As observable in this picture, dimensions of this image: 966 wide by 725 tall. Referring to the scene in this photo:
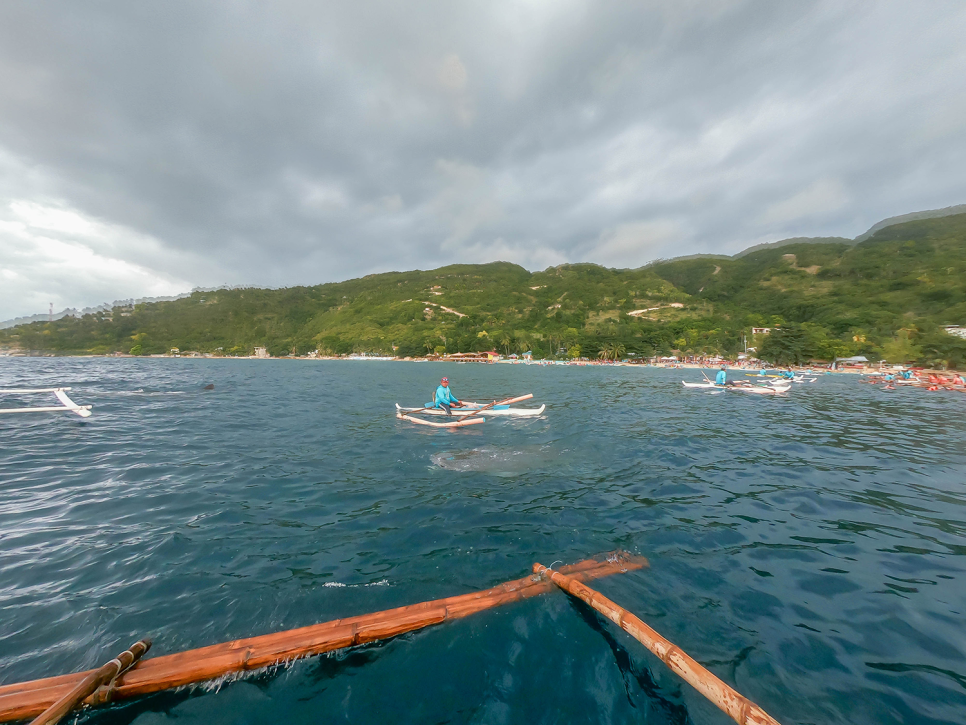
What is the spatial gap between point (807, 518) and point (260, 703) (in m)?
10.9

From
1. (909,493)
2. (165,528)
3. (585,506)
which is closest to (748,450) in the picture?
(909,493)

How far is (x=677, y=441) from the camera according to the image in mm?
15648

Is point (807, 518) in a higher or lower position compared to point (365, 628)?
lower

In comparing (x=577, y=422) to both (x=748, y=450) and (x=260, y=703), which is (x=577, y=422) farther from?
(x=260, y=703)

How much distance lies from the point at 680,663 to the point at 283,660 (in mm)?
4280

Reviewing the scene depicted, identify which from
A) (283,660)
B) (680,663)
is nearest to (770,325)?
(680,663)

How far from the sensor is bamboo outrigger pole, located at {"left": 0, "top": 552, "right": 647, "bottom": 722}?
3297 mm

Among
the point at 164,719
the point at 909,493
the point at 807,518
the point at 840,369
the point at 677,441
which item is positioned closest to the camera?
the point at 164,719

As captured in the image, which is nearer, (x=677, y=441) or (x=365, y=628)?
(x=365, y=628)

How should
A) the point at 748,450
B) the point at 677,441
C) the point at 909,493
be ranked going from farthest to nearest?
the point at 677,441 → the point at 748,450 → the point at 909,493

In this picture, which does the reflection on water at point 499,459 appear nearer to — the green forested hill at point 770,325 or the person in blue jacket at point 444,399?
the person in blue jacket at point 444,399

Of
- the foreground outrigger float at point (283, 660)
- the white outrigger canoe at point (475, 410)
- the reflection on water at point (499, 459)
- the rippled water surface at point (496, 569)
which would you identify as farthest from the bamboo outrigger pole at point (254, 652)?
the white outrigger canoe at point (475, 410)

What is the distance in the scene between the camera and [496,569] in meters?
6.16

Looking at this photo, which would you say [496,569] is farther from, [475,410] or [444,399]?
[475,410]
